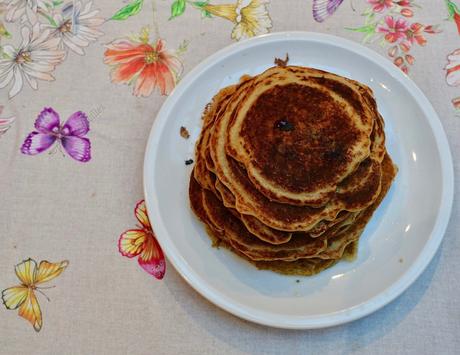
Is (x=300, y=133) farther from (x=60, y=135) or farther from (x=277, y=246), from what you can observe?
(x=60, y=135)

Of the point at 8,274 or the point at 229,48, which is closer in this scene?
the point at 8,274

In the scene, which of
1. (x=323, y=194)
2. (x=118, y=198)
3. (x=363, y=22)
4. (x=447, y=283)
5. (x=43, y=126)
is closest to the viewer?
(x=323, y=194)

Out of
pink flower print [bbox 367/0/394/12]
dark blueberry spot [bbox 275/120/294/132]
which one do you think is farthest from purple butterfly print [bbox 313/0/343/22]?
dark blueberry spot [bbox 275/120/294/132]

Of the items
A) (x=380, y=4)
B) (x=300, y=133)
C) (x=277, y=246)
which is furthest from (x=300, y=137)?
(x=380, y=4)

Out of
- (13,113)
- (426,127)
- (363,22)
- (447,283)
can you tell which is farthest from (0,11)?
(447,283)

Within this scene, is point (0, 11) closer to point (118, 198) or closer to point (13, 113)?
point (13, 113)

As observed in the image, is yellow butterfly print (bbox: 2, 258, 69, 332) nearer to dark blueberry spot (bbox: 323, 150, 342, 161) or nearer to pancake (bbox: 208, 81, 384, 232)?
pancake (bbox: 208, 81, 384, 232)
